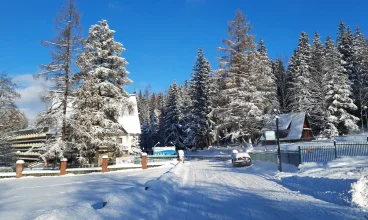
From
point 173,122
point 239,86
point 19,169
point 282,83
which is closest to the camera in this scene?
point 19,169

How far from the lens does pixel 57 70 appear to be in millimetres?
24938

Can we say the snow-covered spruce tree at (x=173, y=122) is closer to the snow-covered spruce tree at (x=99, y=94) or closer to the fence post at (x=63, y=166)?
the snow-covered spruce tree at (x=99, y=94)

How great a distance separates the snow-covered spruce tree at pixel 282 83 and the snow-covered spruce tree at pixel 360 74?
11350 millimetres

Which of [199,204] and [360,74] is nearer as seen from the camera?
[199,204]

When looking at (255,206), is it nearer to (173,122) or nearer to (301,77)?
(301,77)

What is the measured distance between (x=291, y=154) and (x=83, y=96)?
18293mm

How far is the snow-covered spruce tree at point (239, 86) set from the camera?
36875 mm

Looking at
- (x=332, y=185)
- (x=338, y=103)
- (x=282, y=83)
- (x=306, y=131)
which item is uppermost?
(x=282, y=83)

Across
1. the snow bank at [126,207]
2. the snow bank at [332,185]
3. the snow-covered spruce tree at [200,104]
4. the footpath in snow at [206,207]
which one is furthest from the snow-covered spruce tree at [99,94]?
the snow-covered spruce tree at [200,104]

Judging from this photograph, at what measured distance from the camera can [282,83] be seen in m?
58.2

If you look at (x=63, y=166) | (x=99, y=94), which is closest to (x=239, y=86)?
(x=99, y=94)

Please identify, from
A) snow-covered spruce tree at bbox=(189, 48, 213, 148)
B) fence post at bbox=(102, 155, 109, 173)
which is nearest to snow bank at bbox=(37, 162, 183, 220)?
fence post at bbox=(102, 155, 109, 173)

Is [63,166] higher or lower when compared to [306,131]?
lower

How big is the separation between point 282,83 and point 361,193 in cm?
5232
